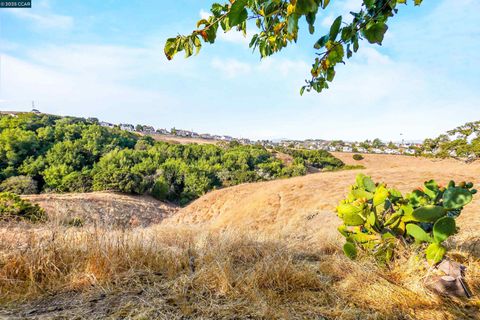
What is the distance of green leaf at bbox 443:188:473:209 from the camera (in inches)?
87.4

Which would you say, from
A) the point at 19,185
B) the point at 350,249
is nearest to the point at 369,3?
the point at 350,249

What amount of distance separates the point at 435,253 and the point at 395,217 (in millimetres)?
421

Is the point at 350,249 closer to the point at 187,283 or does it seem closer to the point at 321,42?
the point at 187,283

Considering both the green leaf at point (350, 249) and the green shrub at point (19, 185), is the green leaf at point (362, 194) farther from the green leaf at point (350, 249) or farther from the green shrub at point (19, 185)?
the green shrub at point (19, 185)

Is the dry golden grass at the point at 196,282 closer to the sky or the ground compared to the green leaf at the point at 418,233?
closer to the ground

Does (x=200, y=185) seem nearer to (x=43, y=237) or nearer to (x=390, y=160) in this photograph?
(x=43, y=237)

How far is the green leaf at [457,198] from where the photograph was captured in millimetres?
2221

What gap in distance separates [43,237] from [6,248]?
0.96ft

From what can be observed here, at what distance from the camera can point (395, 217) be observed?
253 centimetres

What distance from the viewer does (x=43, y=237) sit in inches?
101

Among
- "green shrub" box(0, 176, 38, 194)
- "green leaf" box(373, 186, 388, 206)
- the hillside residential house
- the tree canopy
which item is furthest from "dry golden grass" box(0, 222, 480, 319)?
the hillside residential house

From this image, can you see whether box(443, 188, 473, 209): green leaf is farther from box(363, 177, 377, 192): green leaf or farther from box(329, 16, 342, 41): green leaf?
box(329, 16, 342, 41): green leaf

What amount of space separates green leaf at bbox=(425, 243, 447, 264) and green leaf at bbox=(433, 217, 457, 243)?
3.2 inches

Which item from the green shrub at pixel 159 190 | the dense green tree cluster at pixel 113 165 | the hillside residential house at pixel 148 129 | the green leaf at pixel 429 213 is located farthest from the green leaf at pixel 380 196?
the hillside residential house at pixel 148 129
